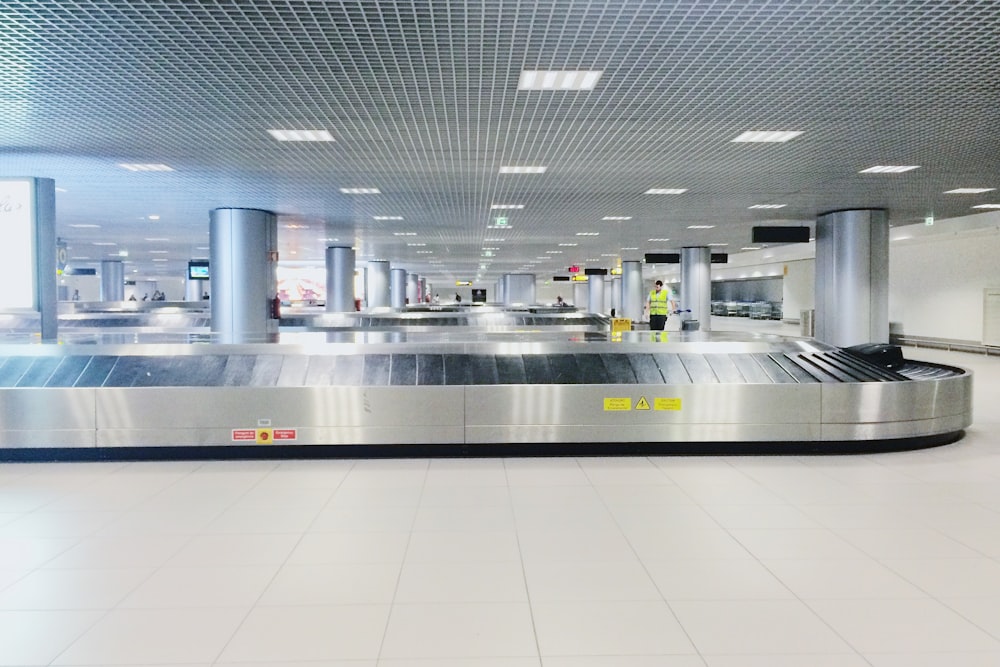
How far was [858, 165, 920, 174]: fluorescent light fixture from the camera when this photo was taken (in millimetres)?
9992

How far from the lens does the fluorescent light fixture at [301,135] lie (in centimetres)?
781

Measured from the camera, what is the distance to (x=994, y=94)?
626cm

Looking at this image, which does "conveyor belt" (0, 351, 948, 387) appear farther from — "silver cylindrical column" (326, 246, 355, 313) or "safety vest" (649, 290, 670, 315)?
"silver cylindrical column" (326, 246, 355, 313)

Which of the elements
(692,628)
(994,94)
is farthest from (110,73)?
(994,94)

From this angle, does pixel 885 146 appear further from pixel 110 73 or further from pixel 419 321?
pixel 419 321

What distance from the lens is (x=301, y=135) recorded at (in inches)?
316

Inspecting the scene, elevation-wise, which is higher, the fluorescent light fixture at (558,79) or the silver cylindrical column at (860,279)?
the fluorescent light fixture at (558,79)

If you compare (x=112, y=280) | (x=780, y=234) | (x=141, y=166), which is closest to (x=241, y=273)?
(x=141, y=166)

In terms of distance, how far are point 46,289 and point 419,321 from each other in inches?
430

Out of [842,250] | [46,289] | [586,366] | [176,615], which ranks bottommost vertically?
[176,615]

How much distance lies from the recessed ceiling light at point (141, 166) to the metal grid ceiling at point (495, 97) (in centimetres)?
16

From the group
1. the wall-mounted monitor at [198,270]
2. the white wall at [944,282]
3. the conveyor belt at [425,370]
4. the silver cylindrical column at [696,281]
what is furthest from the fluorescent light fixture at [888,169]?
the wall-mounted monitor at [198,270]

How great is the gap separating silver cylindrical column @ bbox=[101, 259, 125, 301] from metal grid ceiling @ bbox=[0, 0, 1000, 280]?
2531cm

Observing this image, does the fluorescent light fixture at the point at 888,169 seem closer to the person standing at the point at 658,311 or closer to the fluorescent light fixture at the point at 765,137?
the fluorescent light fixture at the point at 765,137
